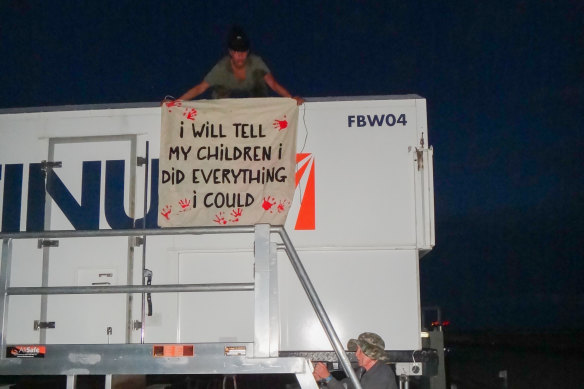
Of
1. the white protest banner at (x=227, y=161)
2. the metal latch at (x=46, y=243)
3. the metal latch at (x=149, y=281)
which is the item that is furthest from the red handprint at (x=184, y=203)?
the metal latch at (x=46, y=243)

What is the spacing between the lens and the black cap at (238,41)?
20.9ft

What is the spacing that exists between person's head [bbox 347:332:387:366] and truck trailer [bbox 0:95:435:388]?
15.8 inches

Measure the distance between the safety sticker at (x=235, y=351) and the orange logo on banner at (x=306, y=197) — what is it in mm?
1699

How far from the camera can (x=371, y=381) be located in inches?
203

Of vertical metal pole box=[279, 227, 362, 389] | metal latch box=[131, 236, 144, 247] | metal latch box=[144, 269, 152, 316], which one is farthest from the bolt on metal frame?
metal latch box=[131, 236, 144, 247]

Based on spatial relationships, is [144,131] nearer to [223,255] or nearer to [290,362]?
[223,255]

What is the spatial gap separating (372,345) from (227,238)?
5.05 feet

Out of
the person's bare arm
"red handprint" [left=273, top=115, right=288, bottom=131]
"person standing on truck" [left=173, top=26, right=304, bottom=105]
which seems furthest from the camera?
"person standing on truck" [left=173, top=26, right=304, bottom=105]

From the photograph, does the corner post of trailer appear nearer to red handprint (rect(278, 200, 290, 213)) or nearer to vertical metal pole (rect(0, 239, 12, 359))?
red handprint (rect(278, 200, 290, 213))

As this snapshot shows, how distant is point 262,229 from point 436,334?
439 centimetres

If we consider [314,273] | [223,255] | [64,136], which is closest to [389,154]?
[314,273]

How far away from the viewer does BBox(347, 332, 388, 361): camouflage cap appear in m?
5.26

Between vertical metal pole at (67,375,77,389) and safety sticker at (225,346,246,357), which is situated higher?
safety sticker at (225,346,246,357)

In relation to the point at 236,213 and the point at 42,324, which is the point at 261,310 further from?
the point at 42,324
